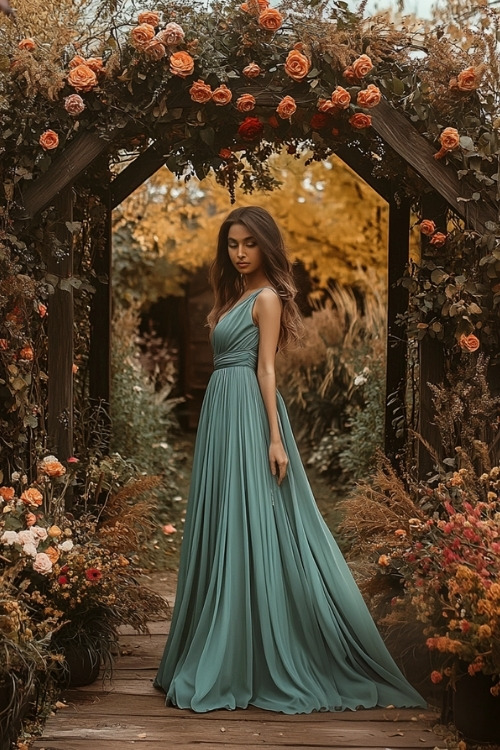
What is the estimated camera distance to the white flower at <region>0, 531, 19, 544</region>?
3.65m

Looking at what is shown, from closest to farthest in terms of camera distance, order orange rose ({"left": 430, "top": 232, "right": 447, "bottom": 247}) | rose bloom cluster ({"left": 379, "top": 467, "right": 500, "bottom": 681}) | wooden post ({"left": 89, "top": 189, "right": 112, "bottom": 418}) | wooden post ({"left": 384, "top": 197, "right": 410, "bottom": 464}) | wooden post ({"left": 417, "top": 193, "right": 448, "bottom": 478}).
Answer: rose bloom cluster ({"left": 379, "top": 467, "right": 500, "bottom": 681}) → orange rose ({"left": 430, "top": 232, "right": 447, "bottom": 247}) → wooden post ({"left": 417, "top": 193, "right": 448, "bottom": 478}) → wooden post ({"left": 384, "top": 197, "right": 410, "bottom": 464}) → wooden post ({"left": 89, "top": 189, "right": 112, "bottom": 418})

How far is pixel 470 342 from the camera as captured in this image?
408 centimetres

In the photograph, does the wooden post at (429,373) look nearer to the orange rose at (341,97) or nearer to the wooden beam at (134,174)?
the orange rose at (341,97)

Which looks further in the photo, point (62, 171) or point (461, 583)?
point (62, 171)

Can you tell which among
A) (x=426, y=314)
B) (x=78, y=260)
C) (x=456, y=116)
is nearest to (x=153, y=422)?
(x=78, y=260)

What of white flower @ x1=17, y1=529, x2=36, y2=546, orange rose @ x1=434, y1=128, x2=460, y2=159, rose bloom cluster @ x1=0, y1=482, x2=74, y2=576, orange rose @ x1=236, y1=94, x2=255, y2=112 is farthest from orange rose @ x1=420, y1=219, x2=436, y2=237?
white flower @ x1=17, y1=529, x2=36, y2=546

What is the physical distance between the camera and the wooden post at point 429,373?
440cm

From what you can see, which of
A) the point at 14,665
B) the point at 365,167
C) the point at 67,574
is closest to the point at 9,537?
the point at 67,574

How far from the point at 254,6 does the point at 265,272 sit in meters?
1.05

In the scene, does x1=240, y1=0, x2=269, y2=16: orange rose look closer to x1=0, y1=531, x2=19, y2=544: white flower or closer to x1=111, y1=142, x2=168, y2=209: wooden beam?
x1=111, y1=142, x2=168, y2=209: wooden beam

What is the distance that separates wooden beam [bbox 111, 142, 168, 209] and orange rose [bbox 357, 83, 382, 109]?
146 cm

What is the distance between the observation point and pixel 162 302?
11672mm

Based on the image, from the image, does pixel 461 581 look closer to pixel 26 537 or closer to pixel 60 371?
pixel 26 537

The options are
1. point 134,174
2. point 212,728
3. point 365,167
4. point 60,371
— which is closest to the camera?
point 212,728
